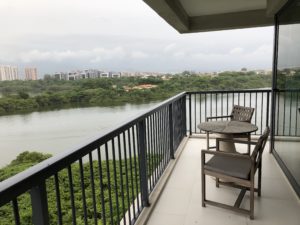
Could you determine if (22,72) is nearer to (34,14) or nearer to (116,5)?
(34,14)

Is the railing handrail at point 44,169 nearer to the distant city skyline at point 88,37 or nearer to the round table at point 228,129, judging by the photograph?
the round table at point 228,129

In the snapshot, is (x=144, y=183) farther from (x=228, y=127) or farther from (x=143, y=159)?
(x=228, y=127)

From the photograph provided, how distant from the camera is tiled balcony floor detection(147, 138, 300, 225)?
7.63 feet

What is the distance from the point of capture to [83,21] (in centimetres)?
2475

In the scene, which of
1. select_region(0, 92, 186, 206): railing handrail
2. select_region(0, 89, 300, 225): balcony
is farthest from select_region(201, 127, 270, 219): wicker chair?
select_region(0, 92, 186, 206): railing handrail

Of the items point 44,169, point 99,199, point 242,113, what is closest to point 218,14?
point 242,113

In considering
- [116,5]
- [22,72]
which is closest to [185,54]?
[116,5]

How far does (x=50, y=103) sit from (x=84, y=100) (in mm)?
1771

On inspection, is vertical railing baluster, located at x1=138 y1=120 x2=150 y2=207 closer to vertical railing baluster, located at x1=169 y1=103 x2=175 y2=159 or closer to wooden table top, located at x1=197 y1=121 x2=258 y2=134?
wooden table top, located at x1=197 y1=121 x2=258 y2=134

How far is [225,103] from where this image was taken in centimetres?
554

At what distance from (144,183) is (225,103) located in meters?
3.64

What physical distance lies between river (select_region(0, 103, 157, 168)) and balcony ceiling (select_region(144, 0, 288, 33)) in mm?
6499

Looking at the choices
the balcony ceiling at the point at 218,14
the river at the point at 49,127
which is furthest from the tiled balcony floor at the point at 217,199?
the river at the point at 49,127

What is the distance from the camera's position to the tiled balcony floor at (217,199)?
2.32 m
